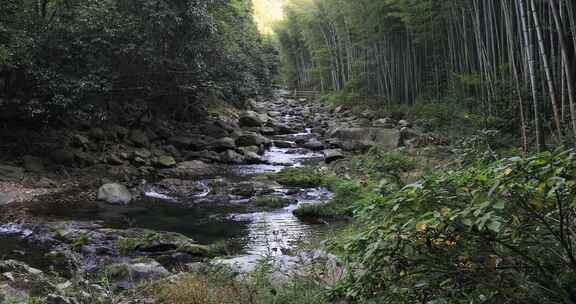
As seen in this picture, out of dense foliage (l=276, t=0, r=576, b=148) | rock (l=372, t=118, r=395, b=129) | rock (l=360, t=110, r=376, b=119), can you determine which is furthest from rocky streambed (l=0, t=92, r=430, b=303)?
rock (l=360, t=110, r=376, b=119)

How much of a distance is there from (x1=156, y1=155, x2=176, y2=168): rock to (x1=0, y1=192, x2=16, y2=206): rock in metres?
3.71

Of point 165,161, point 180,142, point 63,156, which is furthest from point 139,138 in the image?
point 63,156

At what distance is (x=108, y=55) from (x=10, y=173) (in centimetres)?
332

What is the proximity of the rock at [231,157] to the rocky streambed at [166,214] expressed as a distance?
0.03 m

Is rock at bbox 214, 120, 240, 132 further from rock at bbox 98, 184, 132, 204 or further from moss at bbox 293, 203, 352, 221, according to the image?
moss at bbox 293, 203, 352, 221

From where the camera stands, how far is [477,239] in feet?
5.90

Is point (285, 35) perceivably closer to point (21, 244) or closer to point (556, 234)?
point (21, 244)

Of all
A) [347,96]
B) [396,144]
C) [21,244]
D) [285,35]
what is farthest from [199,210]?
[285,35]

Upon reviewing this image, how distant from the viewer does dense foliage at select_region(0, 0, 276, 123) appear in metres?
9.11

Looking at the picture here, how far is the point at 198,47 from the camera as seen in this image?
1161cm

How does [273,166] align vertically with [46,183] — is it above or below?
below

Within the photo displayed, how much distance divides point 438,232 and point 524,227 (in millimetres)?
321

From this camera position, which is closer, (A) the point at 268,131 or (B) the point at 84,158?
(B) the point at 84,158

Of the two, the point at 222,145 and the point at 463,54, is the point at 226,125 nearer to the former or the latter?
the point at 222,145
